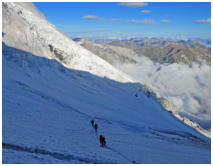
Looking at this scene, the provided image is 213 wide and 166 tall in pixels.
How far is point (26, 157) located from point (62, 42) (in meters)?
60.0

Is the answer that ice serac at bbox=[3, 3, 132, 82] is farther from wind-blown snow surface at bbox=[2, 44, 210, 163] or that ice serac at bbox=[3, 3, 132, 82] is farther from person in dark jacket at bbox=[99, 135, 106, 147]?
person in dark jacket at bbox=[99, 135, 106, 147]

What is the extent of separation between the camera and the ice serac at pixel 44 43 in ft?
171

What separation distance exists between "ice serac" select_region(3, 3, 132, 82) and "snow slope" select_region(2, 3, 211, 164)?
0.30 meters

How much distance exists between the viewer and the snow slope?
18.6 meters

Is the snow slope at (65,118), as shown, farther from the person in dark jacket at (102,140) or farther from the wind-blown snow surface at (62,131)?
the person in dark jacket at (102,140)

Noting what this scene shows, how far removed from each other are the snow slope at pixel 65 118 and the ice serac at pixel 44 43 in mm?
295

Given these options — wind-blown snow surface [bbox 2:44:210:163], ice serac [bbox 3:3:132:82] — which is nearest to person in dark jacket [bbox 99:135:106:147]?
wind-blown snow surface [bbox 2:44:210:163]

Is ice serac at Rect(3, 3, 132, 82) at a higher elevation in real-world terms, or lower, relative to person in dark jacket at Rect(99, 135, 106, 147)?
higher

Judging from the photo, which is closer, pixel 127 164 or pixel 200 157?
pixel 127 164

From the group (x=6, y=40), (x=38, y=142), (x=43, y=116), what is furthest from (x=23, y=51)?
(x=38, y=142)

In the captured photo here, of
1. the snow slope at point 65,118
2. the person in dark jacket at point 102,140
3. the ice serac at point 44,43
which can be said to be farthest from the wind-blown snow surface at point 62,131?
the ice serac at point 44,43

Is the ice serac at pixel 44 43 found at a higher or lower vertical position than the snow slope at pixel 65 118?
higher

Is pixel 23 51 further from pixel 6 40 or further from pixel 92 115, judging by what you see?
pixel 92 115

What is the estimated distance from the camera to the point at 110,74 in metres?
72.2
